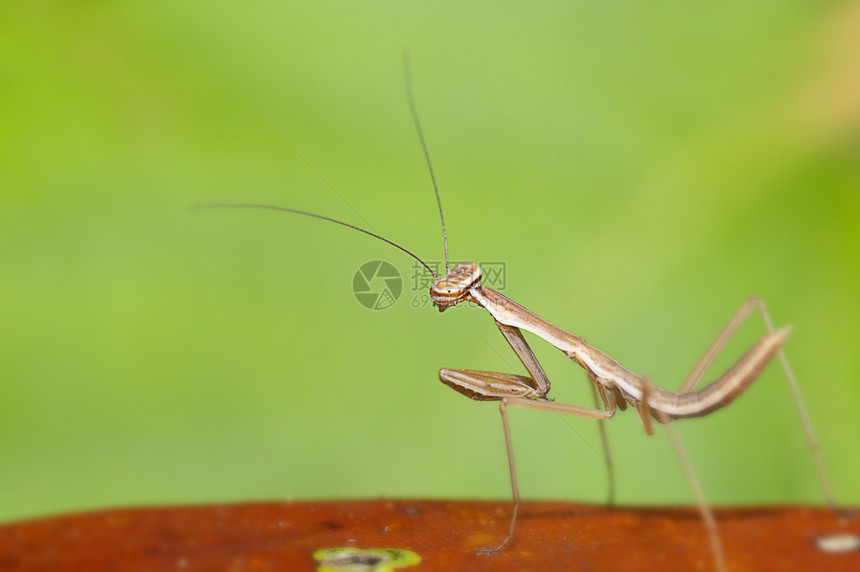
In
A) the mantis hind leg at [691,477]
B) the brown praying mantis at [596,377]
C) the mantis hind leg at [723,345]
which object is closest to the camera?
the mantis hind leg at [691,477]

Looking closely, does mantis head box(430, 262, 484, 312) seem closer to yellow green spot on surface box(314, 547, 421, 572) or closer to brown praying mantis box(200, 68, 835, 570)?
brown praying mantis box(200, 68, 835, 570)

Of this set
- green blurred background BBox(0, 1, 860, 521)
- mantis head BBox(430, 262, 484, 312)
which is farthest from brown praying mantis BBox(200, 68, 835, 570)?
green blurred background BBox(0, 1, 860, 521)

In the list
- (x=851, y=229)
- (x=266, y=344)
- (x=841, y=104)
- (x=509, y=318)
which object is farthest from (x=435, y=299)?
(x=841, y=104)

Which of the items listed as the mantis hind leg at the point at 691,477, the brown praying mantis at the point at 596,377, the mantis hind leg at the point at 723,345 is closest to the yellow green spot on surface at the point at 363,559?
the mantis hind leg at the point at 691,477

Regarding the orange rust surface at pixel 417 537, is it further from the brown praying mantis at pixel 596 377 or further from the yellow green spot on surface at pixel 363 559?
the brown praying mantis at pixel 596 377

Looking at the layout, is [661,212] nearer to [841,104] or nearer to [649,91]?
[649,91]

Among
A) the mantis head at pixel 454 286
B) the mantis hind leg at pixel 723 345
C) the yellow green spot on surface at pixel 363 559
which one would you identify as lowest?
the yellow green spot on surface at pixel 363 559

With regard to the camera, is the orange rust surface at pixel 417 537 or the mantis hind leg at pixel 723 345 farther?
the mantis hind leg at pixel 723 345

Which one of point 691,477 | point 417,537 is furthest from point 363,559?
point 691,477
